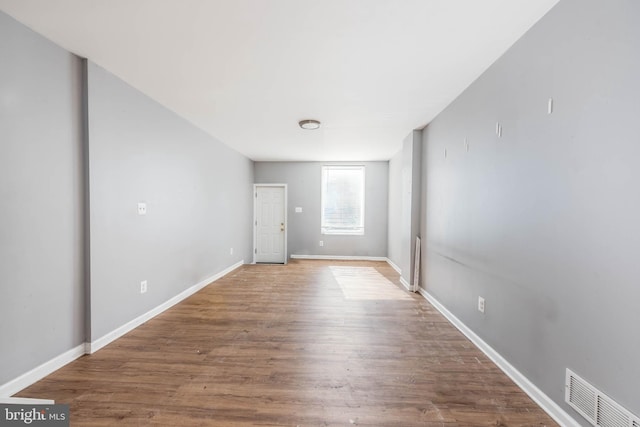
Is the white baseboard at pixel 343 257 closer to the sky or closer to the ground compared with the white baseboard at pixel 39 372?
closer to the ground

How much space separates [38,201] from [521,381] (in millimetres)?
3596

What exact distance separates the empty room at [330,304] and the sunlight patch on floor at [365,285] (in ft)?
1.37

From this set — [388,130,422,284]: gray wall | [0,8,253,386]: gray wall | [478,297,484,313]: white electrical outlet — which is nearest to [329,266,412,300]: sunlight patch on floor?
[388,130,422,284]: gray wall

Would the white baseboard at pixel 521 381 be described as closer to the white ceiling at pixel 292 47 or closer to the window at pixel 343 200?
the white ceiling at pixel 292 47

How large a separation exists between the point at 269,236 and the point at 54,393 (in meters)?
4.79

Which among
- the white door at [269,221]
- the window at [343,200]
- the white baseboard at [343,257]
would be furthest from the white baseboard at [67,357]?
the window at [343,200]

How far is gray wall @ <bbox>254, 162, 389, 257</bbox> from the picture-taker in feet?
21.0

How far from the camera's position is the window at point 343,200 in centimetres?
648

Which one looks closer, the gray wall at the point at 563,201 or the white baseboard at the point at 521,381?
the gray wall at the point at 563,201

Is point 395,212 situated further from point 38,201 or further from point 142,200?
point 38,201

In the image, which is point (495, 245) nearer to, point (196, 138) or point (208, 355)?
point (208, 355)

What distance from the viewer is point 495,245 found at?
6.82ft

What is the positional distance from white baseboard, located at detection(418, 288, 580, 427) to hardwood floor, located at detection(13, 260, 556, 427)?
0.15 ft

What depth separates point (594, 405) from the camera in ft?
4.23
